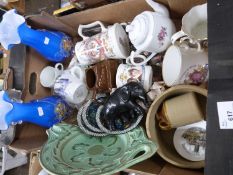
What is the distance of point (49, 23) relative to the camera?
1114mm

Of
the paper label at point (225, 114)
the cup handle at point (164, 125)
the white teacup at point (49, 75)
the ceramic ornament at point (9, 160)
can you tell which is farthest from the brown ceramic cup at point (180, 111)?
the ceramic ornament at point (9, 160)

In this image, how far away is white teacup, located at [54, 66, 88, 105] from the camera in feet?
3.38

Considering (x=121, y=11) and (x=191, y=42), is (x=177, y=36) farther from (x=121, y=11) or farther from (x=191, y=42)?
(x=121, y=11)

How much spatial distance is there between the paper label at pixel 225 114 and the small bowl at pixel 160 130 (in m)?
0.16

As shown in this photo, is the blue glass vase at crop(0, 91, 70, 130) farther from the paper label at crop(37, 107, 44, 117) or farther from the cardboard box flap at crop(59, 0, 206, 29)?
the cardboard box flap at crop(59, 0, 206, 29)

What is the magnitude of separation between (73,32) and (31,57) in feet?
0.61

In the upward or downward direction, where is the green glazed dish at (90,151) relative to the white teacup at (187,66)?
downward

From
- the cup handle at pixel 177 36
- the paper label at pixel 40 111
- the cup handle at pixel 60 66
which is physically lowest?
the paper label at pixel 40 111

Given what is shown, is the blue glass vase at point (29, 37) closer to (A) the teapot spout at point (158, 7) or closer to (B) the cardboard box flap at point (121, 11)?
(B) the cardboard box flap at point (121, 11)

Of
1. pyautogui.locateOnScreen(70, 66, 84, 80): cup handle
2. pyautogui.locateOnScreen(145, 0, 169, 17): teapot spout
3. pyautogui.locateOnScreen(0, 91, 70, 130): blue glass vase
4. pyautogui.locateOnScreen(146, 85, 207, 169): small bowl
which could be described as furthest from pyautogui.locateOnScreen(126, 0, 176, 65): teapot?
pyautogui.locateOnScreen(0, 91, 70, 130): blue glass vase

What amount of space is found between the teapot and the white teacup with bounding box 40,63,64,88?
0.38 metres

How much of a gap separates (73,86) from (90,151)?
0.88ft

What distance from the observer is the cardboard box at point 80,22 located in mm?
835

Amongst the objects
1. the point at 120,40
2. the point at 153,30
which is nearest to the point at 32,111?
the point at 120,40
